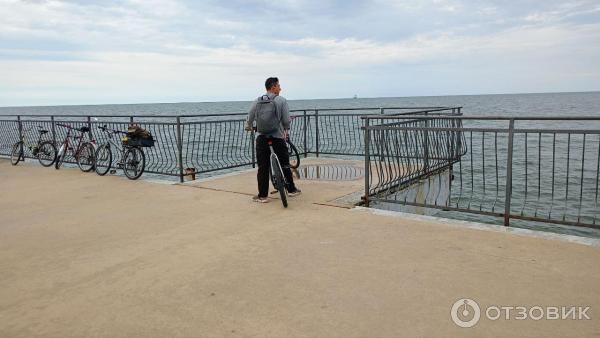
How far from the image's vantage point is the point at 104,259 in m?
4.48

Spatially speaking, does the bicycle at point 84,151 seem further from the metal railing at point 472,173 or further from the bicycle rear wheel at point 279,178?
the metal railing at point 472,173

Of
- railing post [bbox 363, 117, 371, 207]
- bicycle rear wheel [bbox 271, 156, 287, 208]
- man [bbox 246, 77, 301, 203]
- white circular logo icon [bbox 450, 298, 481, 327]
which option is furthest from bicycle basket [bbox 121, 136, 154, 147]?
white circular logo icon [bbox 450, 298, 481, 327]

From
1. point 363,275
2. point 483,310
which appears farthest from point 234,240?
point 483,310

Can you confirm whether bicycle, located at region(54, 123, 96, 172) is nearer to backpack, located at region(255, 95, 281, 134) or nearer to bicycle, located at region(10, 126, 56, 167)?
bicycle, located at region(10, 126, 56, 167)

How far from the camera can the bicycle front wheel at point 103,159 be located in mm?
9516

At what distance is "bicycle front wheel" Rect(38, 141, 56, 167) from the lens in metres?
11.1

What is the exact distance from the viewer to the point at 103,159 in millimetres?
9680

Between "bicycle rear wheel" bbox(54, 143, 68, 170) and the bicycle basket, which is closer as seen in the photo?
the bicycle basket

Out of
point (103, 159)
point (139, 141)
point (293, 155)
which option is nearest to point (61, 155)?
point (103, 159)

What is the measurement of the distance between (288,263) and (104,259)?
1826mm

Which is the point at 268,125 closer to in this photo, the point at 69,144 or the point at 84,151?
the point at 84,151

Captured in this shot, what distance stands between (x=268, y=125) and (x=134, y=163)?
11.9ft

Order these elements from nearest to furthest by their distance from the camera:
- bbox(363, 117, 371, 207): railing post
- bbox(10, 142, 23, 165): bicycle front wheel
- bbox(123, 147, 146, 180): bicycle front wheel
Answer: bbox(363, 117, 371, 207): railing post
bbox(123, 147, 146, 180): bicycle front wheel
bbox(10, 142, 23, 165): bicycle front wheel

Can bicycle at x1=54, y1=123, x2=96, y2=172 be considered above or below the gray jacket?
below
